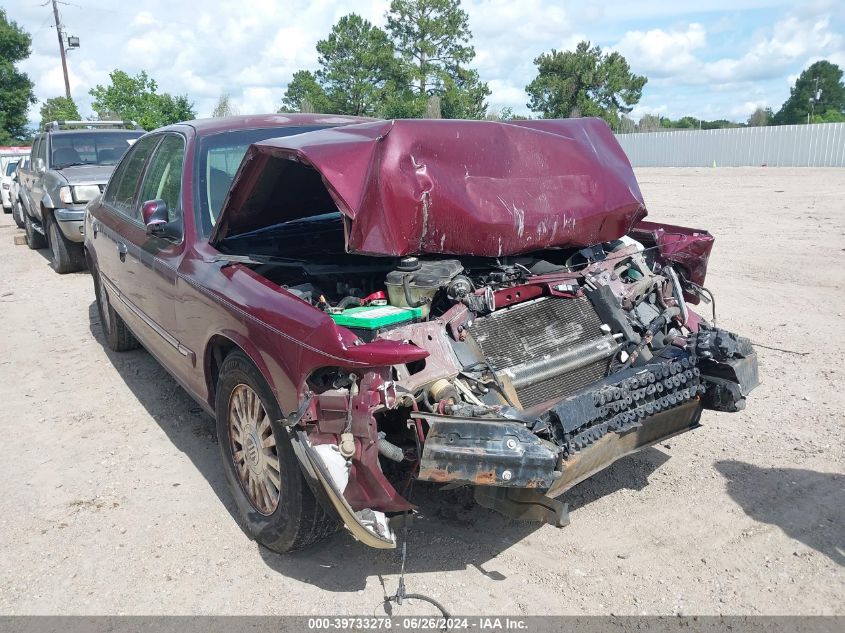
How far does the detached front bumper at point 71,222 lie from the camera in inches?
380

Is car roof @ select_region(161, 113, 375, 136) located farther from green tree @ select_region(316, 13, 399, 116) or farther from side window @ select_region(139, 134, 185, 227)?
green tree @ select_region(316, 13, 399, 116)

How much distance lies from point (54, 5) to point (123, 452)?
131 feet

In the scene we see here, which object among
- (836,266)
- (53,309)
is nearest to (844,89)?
(836,266)

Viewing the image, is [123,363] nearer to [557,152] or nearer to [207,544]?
[207,544]

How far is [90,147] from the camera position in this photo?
11.0 m

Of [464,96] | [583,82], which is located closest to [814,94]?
[583,82]

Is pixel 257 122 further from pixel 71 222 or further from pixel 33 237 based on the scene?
pixel 33 237

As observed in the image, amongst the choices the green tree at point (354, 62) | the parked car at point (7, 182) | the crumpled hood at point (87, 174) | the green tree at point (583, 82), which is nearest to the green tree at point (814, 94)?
the green tree at point (583, 82)

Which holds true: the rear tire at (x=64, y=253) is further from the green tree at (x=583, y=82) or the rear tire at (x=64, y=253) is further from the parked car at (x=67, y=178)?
the green tree at (x=583, y=82)

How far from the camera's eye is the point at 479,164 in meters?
3.66

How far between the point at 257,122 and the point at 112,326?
2714 millimetres

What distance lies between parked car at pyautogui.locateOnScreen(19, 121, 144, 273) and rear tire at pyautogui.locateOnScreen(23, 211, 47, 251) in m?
0.55

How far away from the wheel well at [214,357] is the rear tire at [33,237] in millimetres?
10838

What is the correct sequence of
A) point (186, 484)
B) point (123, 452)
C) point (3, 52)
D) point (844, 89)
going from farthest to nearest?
point (844, 89)
point (3, 52)
point (123, 452)
point (186, 484)
